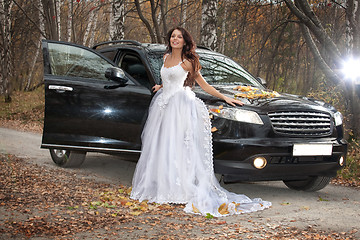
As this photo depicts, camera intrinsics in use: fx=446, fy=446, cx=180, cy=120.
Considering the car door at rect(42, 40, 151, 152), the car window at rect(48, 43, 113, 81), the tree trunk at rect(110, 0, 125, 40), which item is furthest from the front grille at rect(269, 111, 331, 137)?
the tree trunk at rect(110, 0, 125, 40)

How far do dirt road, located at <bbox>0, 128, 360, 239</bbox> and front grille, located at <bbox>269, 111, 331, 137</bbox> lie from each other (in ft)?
2.79

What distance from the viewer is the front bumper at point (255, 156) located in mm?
4805

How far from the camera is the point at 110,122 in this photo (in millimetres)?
5898

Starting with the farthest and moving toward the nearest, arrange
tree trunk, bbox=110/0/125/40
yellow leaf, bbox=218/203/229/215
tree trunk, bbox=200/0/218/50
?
tree trunk, bbox=110/0/125/40 → tree trunk, bbox=200/0/218/50 → yellow leaf, bbox=218/203/229/215

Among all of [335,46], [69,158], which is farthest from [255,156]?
[335,46]

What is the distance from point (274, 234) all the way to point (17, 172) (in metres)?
4.08

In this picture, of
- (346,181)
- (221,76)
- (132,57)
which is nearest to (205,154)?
(221,76)

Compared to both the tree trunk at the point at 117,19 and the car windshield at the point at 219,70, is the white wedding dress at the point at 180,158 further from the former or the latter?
the tree trunk at the point at 117,19

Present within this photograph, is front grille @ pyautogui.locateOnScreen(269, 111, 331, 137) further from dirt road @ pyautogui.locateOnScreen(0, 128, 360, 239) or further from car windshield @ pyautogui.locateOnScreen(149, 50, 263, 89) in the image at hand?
A: car windshield @ pyautogui.locateOnScreen(149, 50, 263, 89)

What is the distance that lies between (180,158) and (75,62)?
7.61 ft

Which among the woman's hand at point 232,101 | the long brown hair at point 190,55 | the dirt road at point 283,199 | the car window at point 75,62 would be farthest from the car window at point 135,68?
the woman's hand at point 232,101

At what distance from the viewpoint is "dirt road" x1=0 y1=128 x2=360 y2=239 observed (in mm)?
4439

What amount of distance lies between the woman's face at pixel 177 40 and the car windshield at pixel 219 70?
0.60 m

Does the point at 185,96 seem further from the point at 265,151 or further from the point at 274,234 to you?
the point at 274,234
